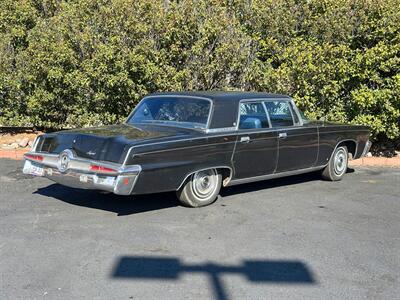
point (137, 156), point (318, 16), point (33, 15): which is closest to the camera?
point (137, 156)

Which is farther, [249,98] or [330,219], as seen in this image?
[249,98]

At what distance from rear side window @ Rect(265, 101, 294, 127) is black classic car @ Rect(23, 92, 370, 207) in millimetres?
15

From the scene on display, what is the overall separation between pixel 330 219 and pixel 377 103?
497 centimetres

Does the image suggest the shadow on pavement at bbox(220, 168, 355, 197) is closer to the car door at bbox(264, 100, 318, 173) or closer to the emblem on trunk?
the car door at bbox(264, 100, 318, 173)

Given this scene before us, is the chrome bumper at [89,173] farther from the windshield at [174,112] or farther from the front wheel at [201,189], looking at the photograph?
the windshield at [174,112]

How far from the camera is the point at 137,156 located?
220 inches

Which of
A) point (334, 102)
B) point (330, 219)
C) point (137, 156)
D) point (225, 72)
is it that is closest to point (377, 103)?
point (334, 102)

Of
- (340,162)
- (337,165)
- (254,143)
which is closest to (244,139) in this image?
(254,143)

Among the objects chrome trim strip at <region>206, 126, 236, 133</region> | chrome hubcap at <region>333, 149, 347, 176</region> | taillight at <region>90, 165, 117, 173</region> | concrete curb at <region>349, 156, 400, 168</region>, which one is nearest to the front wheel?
chrome trim strip at <region>206, 126, 236, 133</region>

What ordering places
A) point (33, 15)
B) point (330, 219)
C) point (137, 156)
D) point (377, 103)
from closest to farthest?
point (137, 156), point (330, 219), point (377, 103), point (33, 15)

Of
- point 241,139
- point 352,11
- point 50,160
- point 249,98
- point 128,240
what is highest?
point 352,11

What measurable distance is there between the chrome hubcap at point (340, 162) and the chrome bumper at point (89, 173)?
398 cm

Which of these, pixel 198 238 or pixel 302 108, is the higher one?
pixel 302 108

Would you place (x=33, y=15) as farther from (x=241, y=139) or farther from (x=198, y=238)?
(x=198, y=238)
